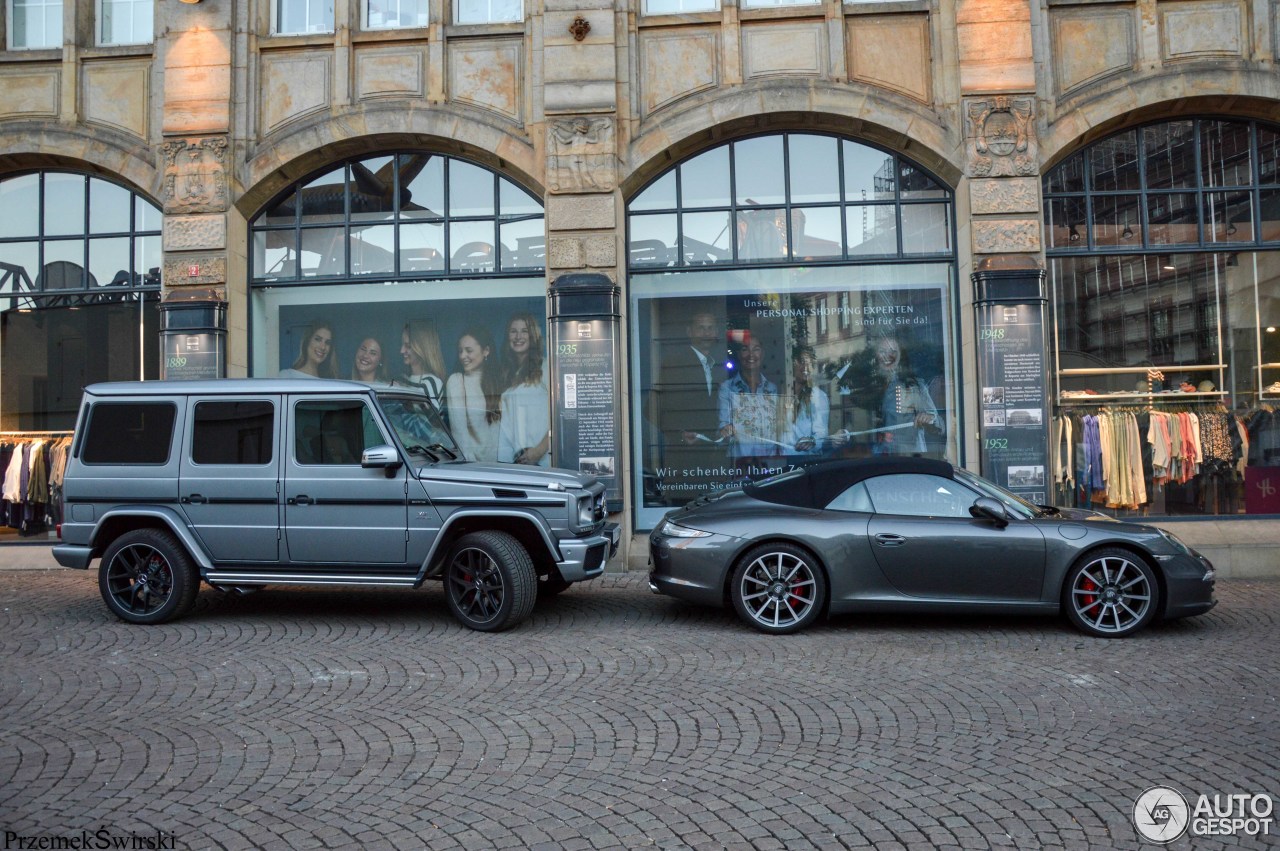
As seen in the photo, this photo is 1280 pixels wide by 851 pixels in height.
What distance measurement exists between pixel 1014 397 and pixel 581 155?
5860mm

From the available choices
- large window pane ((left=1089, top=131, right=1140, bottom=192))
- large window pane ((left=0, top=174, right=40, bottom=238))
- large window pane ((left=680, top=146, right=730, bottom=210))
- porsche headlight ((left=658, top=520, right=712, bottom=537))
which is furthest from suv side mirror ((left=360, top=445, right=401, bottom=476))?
large window pane ((left=1089, top=131, right=1140, bottom=192))

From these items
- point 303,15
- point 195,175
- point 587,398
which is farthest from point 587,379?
point 303,15

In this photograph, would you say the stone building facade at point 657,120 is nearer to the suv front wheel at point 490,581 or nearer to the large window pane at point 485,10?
the large window pane at point 485,10

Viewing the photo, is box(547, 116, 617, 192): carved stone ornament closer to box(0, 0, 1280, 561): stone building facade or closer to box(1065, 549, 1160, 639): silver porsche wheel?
box(0, 0, 1280, 561): stone building facade

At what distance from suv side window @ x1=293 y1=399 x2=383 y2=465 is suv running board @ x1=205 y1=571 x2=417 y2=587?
92cm

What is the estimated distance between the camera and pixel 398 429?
8.32 meters

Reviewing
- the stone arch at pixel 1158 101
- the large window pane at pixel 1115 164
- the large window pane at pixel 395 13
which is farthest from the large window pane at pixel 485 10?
the large window pane at pixel 1115 164

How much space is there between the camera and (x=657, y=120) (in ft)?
40.4

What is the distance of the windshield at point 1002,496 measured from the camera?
796 cm

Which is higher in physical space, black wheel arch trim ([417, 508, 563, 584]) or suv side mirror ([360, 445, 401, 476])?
suv side mirror ([360, 445, 401, 476])

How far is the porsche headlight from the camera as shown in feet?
26.5

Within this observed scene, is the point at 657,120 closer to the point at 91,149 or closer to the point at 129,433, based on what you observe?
the point at 129,433

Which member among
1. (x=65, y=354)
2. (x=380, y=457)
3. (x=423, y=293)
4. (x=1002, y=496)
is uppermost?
(x=423, y=293)

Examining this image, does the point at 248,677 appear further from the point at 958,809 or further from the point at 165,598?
the point at 958,809
